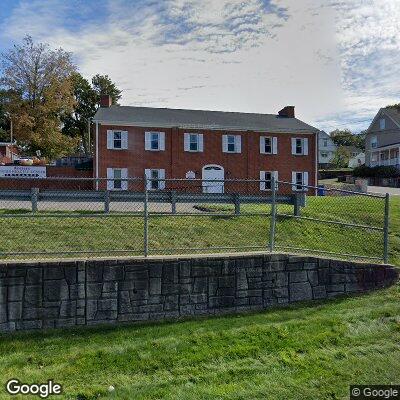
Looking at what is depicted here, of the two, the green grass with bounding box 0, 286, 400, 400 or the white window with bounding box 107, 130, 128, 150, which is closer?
the green grass with bounding box 0, 286, 400, 400

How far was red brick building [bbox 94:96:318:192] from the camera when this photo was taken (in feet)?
87.7

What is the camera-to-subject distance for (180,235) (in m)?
9.06

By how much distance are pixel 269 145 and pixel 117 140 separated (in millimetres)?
11238

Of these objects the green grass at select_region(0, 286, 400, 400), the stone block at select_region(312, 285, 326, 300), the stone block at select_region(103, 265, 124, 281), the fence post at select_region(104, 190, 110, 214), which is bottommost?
the green grass at select_region(0, 286, 400, 400)

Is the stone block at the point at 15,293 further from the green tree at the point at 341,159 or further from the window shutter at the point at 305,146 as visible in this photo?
the green tree at the point at 341,159

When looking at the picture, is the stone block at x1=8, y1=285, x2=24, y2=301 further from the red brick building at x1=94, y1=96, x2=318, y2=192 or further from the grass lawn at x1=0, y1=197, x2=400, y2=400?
the red brick building at x1=94, y1=96, x2=318, y2=192

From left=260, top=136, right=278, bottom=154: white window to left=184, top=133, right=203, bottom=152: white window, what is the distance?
4.84m

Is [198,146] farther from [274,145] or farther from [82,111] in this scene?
[82,111]

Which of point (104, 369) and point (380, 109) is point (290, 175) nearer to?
point (104, 369)

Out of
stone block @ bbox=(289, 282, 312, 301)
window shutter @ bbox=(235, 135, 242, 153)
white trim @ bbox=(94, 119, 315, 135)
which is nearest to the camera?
stone block @ bbox=(289, 282, 312, 301)

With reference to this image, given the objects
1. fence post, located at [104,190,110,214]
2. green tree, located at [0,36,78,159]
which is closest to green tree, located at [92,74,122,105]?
green tree, located at [0,36,78,159]

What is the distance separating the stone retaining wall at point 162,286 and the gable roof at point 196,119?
A: 851 inches

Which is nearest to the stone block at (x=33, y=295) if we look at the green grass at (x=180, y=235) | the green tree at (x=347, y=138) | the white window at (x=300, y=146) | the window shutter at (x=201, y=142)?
the green grass at (x=180, y=235)

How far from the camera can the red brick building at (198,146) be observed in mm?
26719
